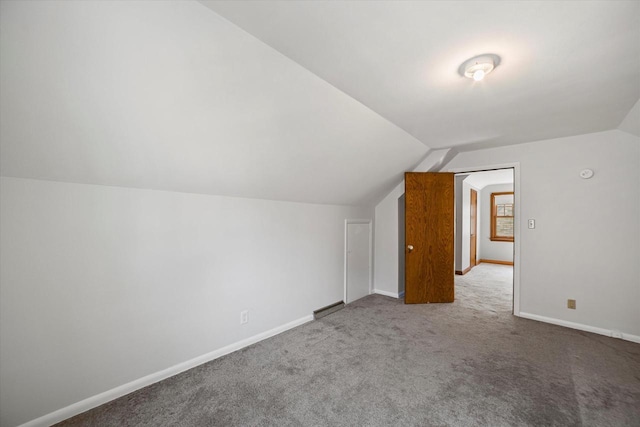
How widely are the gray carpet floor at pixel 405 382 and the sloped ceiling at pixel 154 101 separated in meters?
1.55

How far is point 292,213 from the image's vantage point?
10.4ft

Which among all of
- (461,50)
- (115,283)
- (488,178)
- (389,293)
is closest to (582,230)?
(389,293)

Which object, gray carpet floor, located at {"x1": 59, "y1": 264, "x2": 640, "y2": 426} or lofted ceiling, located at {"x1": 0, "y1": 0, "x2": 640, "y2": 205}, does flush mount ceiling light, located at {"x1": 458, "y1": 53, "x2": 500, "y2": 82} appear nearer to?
lofted ceiling, located at {"x1": 0, "y1": 0, "x2": 640, "y2": 205}

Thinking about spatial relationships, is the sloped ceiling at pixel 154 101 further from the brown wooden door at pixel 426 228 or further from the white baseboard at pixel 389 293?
the white baseboard at pixel 389 293

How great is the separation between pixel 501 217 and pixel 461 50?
308 inches

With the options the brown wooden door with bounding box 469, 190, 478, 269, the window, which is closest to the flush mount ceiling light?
the brown wooden door with bounding box 469, 190, 478, 269

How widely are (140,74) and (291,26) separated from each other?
82 centimetres

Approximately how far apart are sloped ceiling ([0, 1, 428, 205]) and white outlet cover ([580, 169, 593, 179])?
269cm

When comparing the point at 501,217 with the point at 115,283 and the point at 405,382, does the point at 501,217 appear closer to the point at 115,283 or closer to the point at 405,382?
the point at 405,382

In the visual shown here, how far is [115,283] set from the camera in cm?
189

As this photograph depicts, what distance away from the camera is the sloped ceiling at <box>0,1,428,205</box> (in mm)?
1158

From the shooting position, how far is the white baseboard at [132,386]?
65.2 inches

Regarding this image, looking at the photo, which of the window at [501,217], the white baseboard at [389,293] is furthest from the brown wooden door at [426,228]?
the window at [501,217]

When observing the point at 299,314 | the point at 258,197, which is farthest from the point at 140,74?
the point at 299,314
